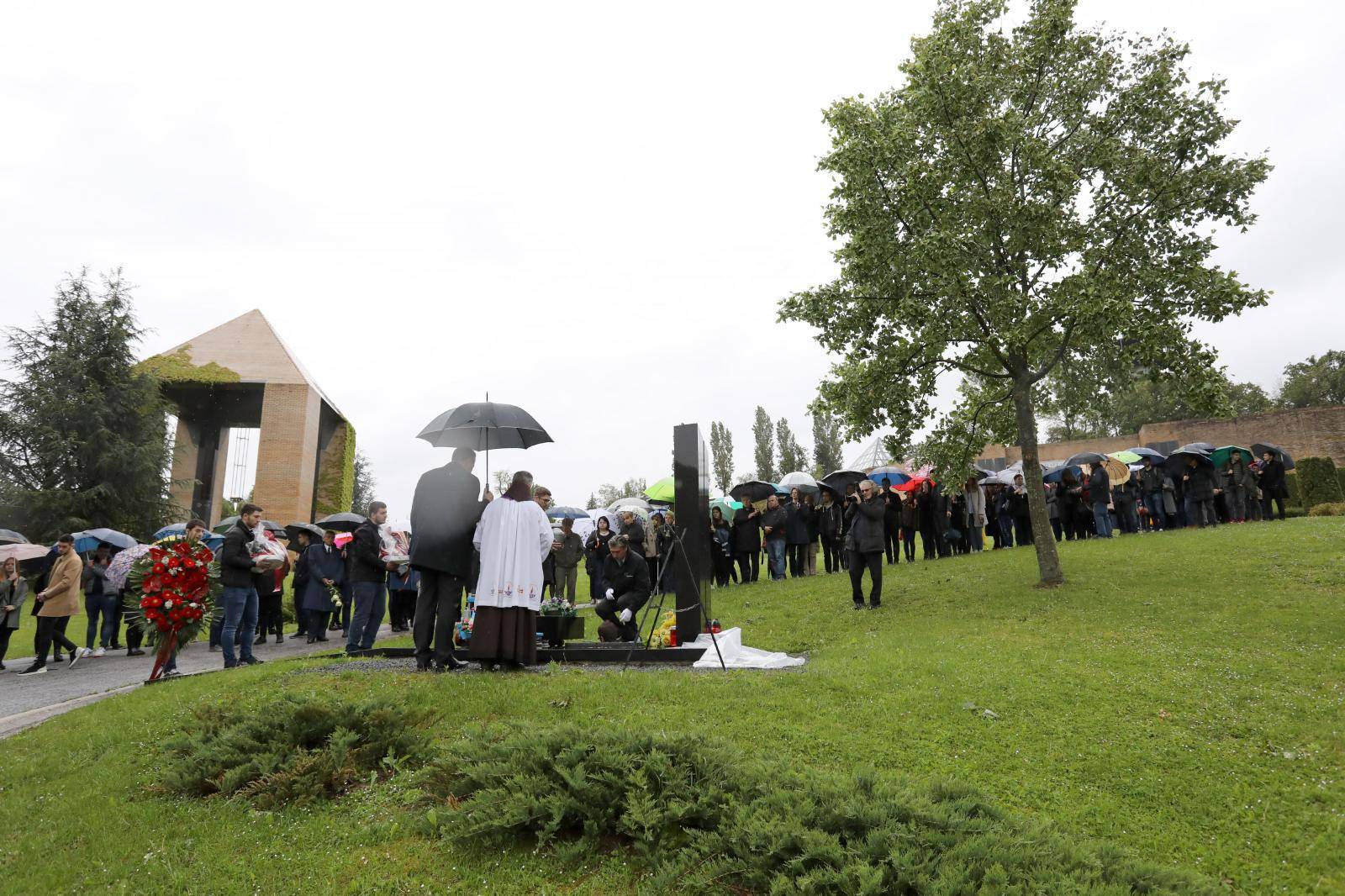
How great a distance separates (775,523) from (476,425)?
10365mm

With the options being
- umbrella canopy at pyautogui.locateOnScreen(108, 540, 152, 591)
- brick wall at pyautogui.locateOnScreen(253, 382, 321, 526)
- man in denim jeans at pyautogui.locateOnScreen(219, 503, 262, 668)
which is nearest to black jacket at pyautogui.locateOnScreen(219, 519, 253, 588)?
man in denim jeans at pyautogui.locateOnScreen(219, 503, 262, 668)

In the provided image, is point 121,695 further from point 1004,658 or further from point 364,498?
point 364,498

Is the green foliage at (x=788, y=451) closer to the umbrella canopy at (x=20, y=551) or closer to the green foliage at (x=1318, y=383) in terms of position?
the green foliage at (x=1318, y=383)

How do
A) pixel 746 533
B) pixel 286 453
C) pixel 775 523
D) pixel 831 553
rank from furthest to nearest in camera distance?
pixel 286 453 < pixel 831 553 < pixel 746 533 < pixel 775 523

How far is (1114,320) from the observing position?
1252 centimetres

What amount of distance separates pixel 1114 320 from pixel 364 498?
78.6m

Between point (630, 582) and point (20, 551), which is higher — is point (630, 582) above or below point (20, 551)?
below

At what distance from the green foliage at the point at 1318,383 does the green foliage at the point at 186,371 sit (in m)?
75.5

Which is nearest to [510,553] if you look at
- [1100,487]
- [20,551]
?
[20,551]

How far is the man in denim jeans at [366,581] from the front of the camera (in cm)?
1023

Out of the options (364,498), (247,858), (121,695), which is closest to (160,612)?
(121,695)

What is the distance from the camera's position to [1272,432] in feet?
137

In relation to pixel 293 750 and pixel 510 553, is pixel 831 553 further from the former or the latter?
pixel 293 750

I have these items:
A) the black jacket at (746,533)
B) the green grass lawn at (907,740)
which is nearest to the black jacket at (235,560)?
the green grass lawn at (907,740)
